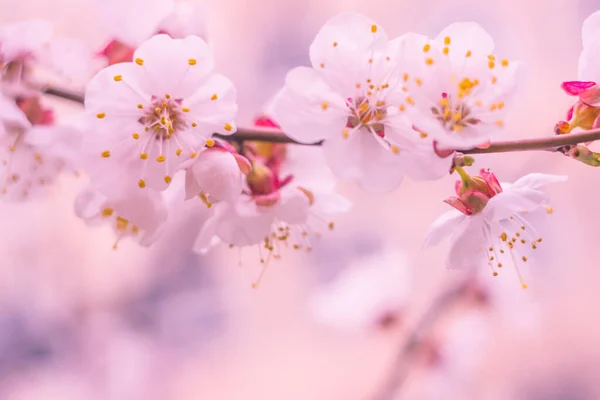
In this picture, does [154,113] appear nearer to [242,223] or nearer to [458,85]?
[242,223]

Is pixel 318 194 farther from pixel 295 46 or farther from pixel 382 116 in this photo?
pixel 295 46

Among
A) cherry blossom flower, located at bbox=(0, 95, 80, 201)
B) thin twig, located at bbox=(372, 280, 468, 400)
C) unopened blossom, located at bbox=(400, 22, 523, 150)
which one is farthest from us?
thin twig, located at bbox=(372, 280, 468, 400)

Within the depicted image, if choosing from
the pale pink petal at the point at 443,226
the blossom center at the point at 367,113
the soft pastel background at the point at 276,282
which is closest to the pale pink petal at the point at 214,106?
the blossom center at the point at 367,113

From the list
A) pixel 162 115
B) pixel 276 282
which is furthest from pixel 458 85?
pixel 276 282

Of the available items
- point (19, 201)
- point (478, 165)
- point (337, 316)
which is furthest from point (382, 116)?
point (478, 165)

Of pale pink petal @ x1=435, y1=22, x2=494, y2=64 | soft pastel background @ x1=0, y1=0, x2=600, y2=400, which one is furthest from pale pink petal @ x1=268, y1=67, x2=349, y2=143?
soft pastel background @ x1=0, y1=0, x2=600, y2=400

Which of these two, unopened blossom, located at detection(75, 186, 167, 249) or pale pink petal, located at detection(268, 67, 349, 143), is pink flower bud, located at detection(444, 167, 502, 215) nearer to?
pale pink petal, located at detection(268, 67, 349, 143)

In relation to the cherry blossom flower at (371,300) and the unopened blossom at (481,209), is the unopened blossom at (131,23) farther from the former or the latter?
the cherry blossom flower at (371,300)
